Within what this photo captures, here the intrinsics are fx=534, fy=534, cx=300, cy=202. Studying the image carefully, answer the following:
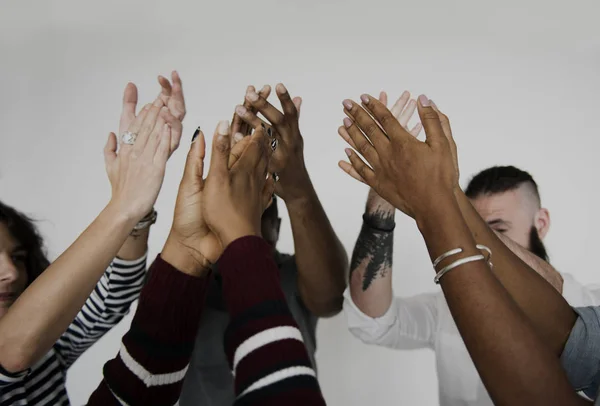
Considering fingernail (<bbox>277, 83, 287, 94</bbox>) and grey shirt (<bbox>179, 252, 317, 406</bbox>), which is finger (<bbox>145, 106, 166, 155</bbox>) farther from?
grey shirt (<bbox>179, 252, 317, 406</bbox>)

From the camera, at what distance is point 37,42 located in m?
1.84

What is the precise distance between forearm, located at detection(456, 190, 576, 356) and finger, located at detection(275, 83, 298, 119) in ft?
1.57

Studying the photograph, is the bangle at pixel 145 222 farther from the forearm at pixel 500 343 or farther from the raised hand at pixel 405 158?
the forearm at pixel 500 343

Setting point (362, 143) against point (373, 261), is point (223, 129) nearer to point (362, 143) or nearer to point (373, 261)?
point (362, 143)

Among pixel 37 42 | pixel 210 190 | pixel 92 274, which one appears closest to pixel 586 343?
pixel 210 190

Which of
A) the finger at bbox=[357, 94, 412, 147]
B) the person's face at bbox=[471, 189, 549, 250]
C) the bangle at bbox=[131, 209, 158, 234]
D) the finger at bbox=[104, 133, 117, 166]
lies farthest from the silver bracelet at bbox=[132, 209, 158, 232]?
the person's face at bbox=[471, 189, 549, 250]

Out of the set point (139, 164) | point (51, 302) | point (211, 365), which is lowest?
point (211, 365)

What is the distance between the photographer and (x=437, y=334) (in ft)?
4.68

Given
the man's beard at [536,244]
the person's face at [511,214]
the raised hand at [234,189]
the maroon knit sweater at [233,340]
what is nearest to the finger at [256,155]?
the raised hand at [234,189]

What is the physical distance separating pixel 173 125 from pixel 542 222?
45.2 inches

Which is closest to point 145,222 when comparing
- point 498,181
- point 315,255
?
point 315,255

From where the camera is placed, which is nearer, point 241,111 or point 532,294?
point 532,294

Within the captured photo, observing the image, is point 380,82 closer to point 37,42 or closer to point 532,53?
point 532,53

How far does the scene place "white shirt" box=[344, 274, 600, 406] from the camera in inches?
51.6
